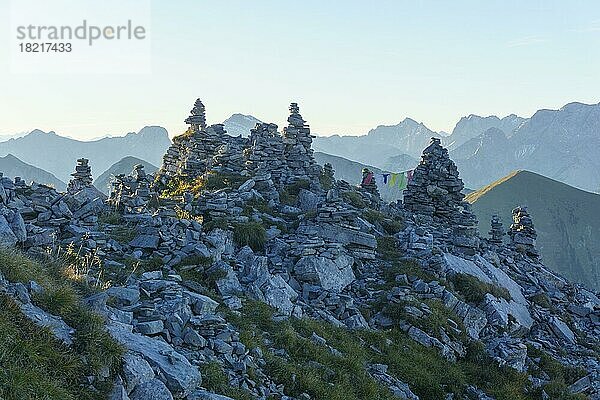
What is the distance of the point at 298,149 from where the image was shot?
3619 centimetres

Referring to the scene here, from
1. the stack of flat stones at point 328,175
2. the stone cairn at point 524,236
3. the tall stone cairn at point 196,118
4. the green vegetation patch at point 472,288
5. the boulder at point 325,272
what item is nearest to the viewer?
the boulder at point 325,272

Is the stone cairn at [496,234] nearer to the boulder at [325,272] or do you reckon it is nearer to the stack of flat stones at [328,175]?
the stack of flat stones at [328,175]

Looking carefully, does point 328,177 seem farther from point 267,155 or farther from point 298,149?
point 267,155

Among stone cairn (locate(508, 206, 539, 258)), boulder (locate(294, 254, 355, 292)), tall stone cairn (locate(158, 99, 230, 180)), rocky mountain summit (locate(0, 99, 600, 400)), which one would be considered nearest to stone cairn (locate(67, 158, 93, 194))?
tall stone cairn (locate(158, 99, 230, 180))

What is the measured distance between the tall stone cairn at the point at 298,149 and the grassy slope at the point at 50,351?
77.9ft

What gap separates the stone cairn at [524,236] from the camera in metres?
36.4

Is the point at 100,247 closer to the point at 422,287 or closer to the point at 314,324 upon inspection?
the point at 314,324

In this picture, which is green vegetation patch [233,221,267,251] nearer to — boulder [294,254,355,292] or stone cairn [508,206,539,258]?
boulder [294,254,355,292]

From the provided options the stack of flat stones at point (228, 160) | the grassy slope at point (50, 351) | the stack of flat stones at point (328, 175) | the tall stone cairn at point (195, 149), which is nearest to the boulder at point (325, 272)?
the grassy slope at point (50, 351)

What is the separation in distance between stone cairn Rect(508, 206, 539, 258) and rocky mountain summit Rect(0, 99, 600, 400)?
11.0ft

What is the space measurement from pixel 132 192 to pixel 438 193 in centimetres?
2059

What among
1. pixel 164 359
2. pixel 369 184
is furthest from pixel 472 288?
pixel 369 184

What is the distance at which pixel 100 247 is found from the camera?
18406 millimetres

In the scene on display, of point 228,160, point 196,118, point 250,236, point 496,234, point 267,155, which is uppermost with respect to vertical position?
point 196,118
